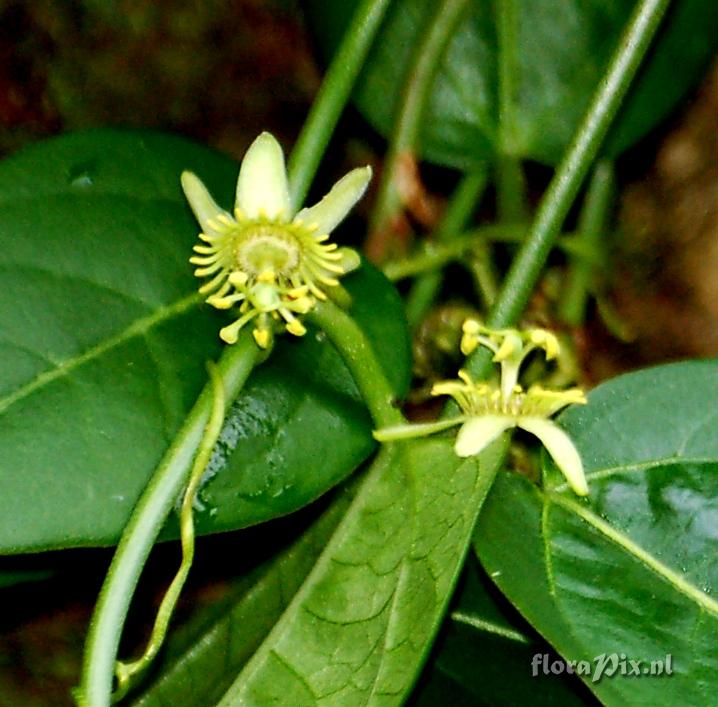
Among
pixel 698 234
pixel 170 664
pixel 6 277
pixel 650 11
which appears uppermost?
pixel 698 234

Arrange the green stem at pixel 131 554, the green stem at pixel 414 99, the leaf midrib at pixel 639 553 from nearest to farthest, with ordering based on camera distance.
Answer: the green stem at pixel 131 554, the leaf midrib at pixel 639 553, the green stem at pixel 414 99

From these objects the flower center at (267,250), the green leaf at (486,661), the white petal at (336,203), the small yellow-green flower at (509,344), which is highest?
the white petal at (336,203)

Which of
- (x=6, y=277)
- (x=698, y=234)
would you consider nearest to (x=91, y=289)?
(x=6, y=277)

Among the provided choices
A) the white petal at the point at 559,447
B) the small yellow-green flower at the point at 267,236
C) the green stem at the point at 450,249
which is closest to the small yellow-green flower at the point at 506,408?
the white petal at the point at 559,447

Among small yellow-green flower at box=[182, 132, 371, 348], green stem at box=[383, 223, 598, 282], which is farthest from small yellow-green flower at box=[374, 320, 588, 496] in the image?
green stem at box=[383, 223, 598, 282]

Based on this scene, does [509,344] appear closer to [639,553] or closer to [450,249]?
[639,553]

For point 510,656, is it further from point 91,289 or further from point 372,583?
point 91,289

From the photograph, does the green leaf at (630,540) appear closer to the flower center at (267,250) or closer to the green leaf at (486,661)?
the green leaf at (486,661)
